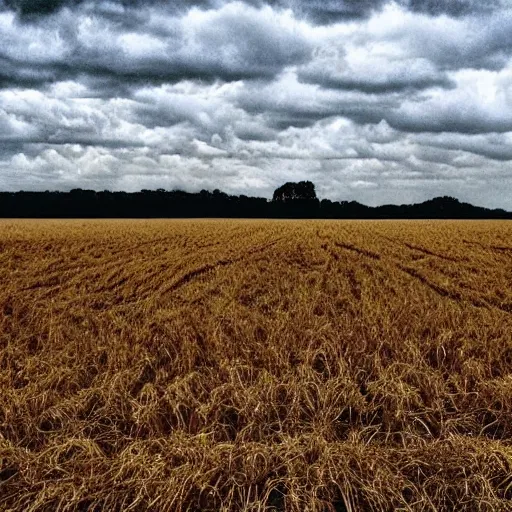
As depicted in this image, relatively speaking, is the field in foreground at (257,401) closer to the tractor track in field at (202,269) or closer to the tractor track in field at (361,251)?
the tractor track in field at (202,269)

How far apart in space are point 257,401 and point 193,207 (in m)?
117

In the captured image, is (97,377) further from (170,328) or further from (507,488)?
(507,488)

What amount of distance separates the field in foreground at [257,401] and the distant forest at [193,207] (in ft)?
346

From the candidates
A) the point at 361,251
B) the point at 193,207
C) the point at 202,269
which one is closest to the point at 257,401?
the point at 202,269

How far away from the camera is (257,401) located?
14.3 feet

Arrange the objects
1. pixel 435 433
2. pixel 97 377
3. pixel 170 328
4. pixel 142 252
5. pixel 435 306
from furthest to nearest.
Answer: pixel 142 252 → pixel 435 306 → pixel 170 328 → pixel 97 377 → pixel 435 433

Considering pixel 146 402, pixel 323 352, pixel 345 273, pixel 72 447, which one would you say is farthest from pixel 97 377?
pixel 345 273

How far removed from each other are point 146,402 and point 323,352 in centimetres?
215

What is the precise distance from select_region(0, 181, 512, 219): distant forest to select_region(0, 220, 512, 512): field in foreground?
105444mm

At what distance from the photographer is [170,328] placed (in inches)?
270

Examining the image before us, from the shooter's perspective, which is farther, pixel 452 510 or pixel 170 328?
pixel 170 328

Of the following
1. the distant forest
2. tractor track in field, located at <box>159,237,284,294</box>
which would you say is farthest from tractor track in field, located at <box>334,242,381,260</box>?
the distant forest

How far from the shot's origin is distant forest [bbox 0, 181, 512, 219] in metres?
111

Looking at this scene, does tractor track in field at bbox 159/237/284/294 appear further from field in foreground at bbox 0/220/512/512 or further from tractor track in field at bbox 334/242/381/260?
tractor track in field at bbox 334/242/381/260
